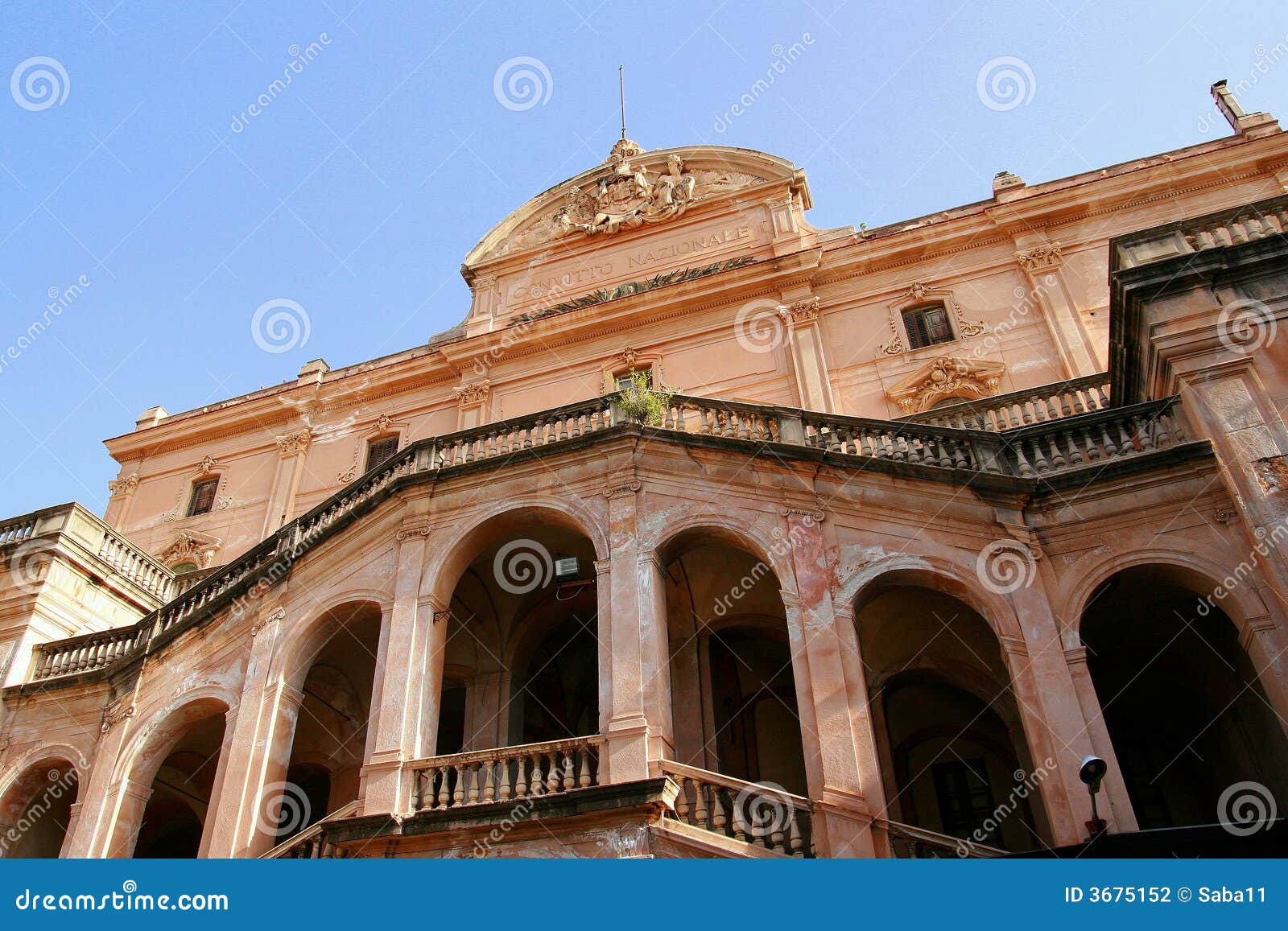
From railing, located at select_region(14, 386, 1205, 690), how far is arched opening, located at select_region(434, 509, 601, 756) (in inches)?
60.3

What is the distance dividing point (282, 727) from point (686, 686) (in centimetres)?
581

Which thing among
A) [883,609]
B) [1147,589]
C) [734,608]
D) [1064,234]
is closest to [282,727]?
[734,608]

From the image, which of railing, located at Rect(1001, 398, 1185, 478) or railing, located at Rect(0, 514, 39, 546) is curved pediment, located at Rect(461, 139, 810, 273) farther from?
railing, located at Rect(1001, 398, 1185, 478)

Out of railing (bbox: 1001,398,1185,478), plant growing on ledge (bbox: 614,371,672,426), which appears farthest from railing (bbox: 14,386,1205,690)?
plant growing on ledge (bbox: 614,371,672,426)

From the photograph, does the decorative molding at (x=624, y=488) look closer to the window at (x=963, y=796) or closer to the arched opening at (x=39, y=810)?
the window at (x=963, y=796)

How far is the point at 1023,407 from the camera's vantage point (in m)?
15.2

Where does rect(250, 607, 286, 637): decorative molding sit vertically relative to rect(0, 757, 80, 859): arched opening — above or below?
above

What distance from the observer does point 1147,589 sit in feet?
45.2

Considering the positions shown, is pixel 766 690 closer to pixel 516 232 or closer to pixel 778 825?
pixel 778 825

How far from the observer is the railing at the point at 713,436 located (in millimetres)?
13320

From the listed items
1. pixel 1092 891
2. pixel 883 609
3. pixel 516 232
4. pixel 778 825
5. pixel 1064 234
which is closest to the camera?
pixel 1092 891

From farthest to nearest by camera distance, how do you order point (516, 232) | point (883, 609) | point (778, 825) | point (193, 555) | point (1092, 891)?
point (516, 232) < point (193, 555) < point (883, 609) < point (778, 825) < point (1092, 891)

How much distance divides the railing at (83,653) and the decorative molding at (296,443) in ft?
33.8

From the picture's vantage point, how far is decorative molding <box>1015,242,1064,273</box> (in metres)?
22.7
